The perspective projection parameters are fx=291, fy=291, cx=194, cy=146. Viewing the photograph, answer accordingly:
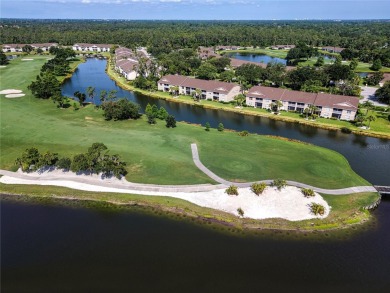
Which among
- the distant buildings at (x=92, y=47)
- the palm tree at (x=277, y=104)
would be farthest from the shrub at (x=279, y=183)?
the distant buildings at (x=92, y=47)

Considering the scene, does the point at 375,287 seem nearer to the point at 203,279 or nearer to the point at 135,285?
the point at 203,279

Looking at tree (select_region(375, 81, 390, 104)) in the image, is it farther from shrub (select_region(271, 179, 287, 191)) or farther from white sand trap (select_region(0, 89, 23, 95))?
white sand trap (select_region(0, 89, 23, 95))

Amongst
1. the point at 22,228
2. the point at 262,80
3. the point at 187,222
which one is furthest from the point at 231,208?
the point at 262,80

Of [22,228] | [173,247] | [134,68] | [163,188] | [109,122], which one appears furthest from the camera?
[134,68]

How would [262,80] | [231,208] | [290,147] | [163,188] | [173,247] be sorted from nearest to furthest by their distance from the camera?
[173,247]
[231,208]
[163,188]
[290,147]
[262,80]

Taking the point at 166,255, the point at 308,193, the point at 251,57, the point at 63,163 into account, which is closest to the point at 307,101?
the point at 308,193

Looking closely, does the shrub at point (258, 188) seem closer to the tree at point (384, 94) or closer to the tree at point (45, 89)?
the tree at point (384, 94)

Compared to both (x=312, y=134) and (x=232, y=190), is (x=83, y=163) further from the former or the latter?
(x=312, y=134)

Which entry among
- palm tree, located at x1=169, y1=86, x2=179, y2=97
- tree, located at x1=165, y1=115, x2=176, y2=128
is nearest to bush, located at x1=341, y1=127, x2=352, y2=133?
tree, located at x1=165, y1=115, x2=176, y2=128
